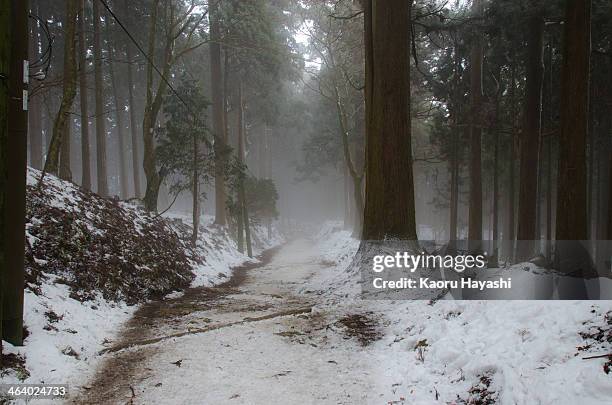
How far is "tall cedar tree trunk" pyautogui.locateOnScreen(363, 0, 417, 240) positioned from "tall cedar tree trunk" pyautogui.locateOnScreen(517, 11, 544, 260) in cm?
593

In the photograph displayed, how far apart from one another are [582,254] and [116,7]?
23156mm

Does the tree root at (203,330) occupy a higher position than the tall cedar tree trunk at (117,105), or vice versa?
the tall cedar tree trunk at (117,105)

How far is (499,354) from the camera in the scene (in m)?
3.98

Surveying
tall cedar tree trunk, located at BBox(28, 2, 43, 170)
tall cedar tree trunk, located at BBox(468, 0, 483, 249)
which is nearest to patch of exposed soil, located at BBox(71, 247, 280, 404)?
tall cedar tree trunk, located at BBox(468, 0, 483, 249)

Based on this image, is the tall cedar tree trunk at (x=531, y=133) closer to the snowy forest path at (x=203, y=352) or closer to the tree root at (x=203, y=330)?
the snowy forest path at (x=203, y=352)

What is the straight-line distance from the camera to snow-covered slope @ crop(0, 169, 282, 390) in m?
5.08

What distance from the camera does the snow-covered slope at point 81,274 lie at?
5082 millimetres

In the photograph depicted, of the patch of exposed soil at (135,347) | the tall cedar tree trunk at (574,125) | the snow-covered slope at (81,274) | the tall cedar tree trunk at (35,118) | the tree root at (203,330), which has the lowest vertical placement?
the patch of exposed soil at (135,347)

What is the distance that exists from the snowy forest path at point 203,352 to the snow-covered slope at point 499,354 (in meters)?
1.04

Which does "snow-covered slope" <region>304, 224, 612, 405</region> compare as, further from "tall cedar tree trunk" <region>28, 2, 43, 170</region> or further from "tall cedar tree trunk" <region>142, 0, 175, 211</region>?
"tall cedar tree trunk" <region>28, 2, 43, 170</region>

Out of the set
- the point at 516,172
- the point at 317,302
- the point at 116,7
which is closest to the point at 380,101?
the point at 317,302

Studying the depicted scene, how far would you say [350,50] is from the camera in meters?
20.7

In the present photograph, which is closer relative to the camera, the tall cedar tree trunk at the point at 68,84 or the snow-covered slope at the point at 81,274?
the snow-covered slope at the point at 81,274

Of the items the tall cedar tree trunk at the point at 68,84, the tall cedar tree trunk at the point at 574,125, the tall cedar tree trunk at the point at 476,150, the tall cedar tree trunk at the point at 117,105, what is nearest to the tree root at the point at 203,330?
the tall cedar tree trunk at the point at 574,125
